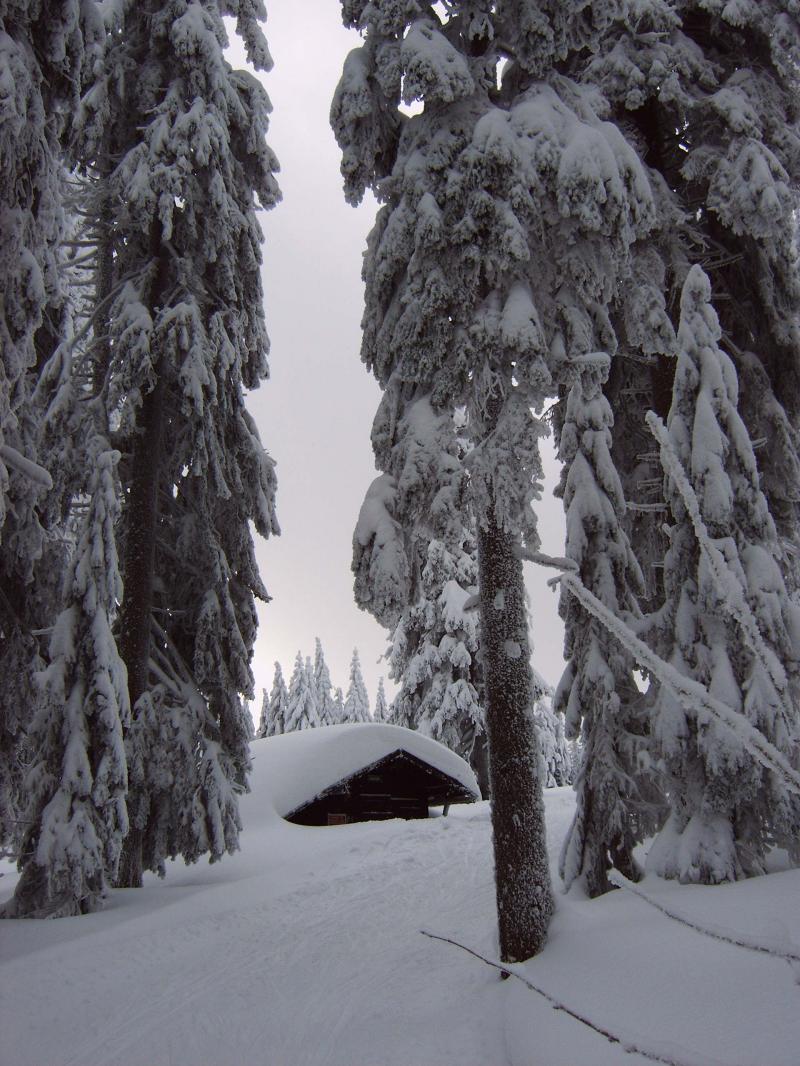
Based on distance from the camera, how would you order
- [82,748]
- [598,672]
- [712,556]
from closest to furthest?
[712,556], [598,672], [82,748]

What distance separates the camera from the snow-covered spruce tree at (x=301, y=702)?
2058 inches

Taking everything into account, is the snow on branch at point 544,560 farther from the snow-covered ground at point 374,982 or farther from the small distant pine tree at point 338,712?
the small distant pine tree at point 338,712

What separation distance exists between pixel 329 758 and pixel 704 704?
1772 centimetres

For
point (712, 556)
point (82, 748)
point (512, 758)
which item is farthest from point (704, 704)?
point (82, 748)

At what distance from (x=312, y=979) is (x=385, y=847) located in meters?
6.79

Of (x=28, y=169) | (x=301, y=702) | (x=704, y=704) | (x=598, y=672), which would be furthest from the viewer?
(x=301, y=702)

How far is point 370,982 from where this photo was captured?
6.96m

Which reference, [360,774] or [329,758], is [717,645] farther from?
[329,758]

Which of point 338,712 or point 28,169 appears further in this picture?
point 338,712

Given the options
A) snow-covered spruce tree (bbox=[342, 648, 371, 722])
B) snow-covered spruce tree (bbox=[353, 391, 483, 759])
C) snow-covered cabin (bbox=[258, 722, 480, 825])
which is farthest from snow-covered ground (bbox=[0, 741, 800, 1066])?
snow-covered spruce tree (bbox=[342, 648, 371, 722])

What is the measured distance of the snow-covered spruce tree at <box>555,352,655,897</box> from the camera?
823 centimetres

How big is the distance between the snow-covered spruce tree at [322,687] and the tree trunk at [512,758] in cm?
4862

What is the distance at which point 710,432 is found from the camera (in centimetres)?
760

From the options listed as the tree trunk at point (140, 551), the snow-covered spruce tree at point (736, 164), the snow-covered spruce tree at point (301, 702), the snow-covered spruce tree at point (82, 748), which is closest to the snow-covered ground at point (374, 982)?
the snow-covered spruce tree at point (82, 748)
